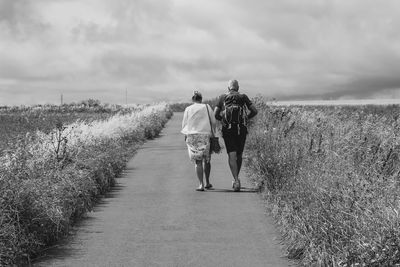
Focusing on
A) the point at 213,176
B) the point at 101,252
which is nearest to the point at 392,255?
the point at 101,252

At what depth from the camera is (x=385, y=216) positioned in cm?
638

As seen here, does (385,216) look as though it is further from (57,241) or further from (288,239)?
(57,241)

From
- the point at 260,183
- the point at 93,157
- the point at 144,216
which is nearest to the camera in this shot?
the point at 144,216

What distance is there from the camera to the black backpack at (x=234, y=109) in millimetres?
11961

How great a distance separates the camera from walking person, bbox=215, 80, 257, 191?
11977 millimetres

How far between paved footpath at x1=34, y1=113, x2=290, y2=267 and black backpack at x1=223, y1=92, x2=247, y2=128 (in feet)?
4.68

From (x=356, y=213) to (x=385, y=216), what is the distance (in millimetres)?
590

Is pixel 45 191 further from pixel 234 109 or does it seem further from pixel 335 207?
pixel 234 109

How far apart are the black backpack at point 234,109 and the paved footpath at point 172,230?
143 cm

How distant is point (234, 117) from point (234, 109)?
16cm

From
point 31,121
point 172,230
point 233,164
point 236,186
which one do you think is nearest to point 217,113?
point 233,164

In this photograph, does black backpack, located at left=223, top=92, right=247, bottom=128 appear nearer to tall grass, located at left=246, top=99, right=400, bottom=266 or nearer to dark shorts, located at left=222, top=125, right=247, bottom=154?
dark shorts, located at left=222, top=125, right=247, bottom=154

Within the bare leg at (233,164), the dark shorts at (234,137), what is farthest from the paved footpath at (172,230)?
the dark shorts at (234,137)

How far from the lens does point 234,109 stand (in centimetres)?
1195
